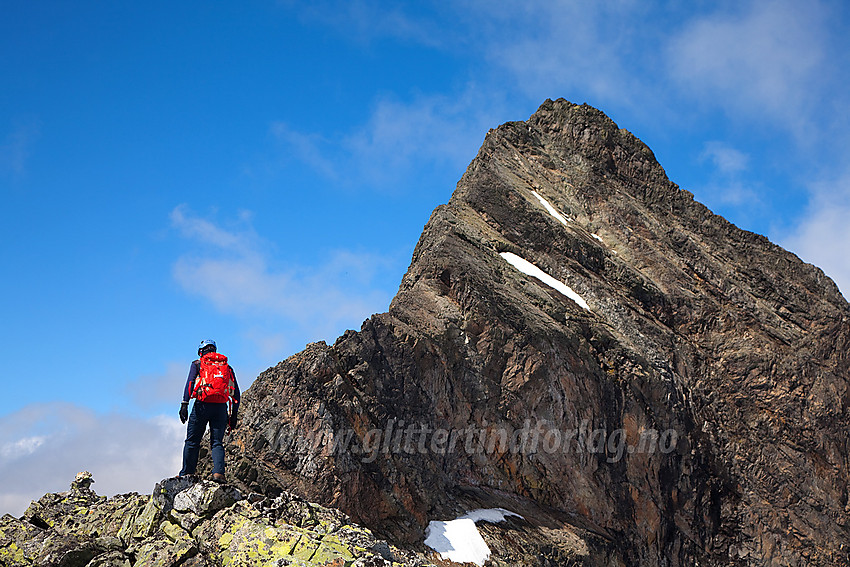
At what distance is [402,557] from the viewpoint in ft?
39.3

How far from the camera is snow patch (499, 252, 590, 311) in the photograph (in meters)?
A: 27.9

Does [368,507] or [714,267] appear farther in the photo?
[714,267]

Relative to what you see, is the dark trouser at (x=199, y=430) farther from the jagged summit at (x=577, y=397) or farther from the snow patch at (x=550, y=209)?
the snow patch at (x=550, y=209)

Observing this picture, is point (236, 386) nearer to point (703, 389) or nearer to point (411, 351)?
point (411, 351)

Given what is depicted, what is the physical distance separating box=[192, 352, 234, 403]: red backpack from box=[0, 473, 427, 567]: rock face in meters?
1.44

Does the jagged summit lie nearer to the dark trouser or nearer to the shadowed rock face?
the shadowed rock face

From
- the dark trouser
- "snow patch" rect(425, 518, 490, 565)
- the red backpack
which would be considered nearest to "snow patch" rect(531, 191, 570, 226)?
"snow patch" rect(425, 518, 490, 565)

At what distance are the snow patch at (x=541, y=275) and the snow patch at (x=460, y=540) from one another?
10.4 meters

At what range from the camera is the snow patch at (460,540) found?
18672 millimetres

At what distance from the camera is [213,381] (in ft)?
41.4

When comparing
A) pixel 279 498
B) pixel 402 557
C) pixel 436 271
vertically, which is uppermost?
pixel 436 271

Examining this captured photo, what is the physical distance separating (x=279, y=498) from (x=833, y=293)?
2975 centimetres

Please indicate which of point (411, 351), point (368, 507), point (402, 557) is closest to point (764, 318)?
point (411, 351)

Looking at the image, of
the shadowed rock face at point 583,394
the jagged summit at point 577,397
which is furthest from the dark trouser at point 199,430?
the shadowed rock face at point 583,394
